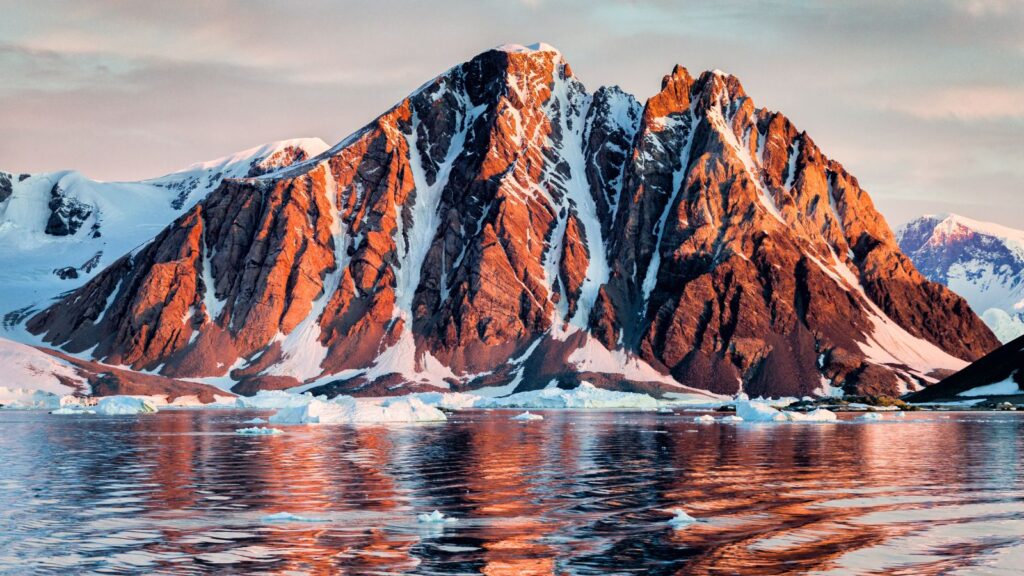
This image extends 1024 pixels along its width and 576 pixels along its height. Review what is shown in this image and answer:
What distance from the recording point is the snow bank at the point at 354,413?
12150 cm

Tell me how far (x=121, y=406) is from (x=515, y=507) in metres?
134

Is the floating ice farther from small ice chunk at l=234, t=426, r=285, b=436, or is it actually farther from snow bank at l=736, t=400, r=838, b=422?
snow bank at l=736, t=400, r=838, b=422

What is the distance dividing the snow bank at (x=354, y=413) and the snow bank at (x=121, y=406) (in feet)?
154

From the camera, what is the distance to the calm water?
108 feet

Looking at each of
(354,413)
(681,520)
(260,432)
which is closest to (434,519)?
(681,520)

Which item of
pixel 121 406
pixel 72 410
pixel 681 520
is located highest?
pixel 121 406

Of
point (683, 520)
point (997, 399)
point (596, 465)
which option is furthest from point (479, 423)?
point (997, 399)

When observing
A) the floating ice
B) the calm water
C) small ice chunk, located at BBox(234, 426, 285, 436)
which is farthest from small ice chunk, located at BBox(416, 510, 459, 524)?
the floating ice

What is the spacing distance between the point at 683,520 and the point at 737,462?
90.9 ft

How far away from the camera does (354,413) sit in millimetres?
126562

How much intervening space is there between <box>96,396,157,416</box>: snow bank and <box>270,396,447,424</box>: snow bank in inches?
1848

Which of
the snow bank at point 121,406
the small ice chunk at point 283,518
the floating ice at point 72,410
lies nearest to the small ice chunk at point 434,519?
the small ice chunk at point 283,518

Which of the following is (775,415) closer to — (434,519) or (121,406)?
(434,519)

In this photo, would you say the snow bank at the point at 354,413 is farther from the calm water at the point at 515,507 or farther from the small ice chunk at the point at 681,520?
the small ice chunk at the point at 681,520
